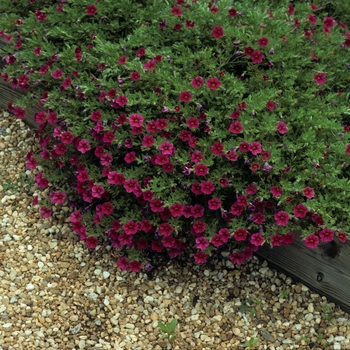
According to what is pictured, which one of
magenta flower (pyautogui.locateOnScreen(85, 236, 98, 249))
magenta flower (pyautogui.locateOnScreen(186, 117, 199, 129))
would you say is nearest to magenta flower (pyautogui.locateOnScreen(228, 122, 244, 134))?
magenta flower (pyautogui.locateOnScreen(186, 117, 199, 129))

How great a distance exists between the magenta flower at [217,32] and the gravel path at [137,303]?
1289mm

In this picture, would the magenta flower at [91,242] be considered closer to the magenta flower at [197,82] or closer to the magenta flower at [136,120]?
the magenta flower at [136,120]

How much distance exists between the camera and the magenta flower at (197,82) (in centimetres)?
302

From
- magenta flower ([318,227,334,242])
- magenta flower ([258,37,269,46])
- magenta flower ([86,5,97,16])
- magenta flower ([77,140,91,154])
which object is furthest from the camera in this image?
magenta flower ([86,5,97,16])

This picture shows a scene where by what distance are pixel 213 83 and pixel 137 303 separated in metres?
1.27

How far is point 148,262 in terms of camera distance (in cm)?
329

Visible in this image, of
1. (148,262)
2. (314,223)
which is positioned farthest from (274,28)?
(148,262)

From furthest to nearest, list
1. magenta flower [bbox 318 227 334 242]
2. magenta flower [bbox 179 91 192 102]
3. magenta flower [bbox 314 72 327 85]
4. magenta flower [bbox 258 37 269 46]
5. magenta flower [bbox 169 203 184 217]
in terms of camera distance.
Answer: magenta flower [bbox 314 72 327 85], magenta flower [bbox 258 37 269 46], magenta flower [bbox 179 91 192 102], magenta flower [bbox 169 203 184 217], magenta flower [bbox 318 227 334 242]

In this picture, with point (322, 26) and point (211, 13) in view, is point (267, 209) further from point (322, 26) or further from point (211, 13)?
point (322, 26)

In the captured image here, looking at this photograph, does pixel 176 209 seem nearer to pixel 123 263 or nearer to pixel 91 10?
pixel 123 263

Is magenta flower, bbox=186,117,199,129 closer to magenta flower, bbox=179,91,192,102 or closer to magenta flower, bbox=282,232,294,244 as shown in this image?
magenta flower, bbox=179,91,192,102

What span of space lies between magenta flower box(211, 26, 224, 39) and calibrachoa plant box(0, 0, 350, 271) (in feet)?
0.04

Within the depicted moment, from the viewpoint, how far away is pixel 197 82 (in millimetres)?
3020

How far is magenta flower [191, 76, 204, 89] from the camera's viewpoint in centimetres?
302
